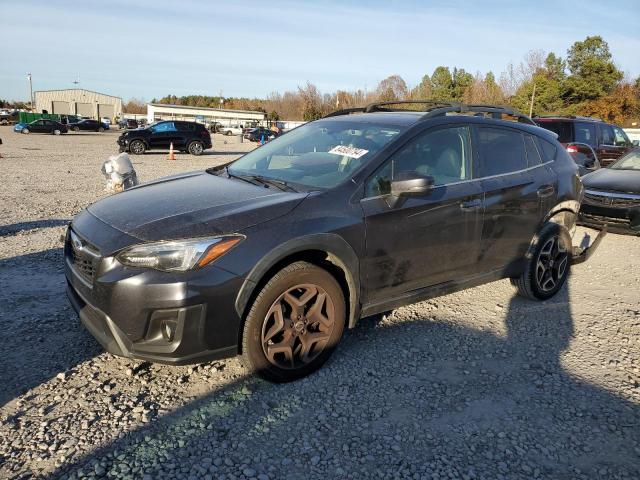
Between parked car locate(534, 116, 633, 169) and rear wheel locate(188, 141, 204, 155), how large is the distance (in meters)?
17.0

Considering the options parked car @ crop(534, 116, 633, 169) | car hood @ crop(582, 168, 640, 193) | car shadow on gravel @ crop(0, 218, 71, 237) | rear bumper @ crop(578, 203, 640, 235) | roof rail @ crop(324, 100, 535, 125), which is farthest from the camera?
parked car @ crop(534, 116, 633, 169)

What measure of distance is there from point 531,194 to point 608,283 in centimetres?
208

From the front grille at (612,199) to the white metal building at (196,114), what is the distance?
84476 mm

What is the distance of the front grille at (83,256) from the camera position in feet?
9.96

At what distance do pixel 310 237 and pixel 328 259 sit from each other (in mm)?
287

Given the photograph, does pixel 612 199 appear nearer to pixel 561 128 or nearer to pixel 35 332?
pixel 561 128

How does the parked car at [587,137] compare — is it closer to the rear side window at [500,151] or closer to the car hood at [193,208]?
the rear side window at [500,151]

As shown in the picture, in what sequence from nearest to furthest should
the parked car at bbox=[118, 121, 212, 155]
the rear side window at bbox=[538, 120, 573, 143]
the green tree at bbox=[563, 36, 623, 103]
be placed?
1. the rear side window at bbox=[538, 120, 573, 143]
2. the parked car at bbox=[118, 121, 212, 155]
3. the green tree at bbox=[563, 36, 623, 103]

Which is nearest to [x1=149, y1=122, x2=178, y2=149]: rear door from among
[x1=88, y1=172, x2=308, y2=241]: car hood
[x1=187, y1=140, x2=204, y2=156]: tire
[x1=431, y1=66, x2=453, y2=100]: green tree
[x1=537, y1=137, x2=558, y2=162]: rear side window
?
[x1=187, y1=140, x2=204, y2=156]: tire

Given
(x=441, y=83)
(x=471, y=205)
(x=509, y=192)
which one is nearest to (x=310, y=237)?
(x=471, y=205)

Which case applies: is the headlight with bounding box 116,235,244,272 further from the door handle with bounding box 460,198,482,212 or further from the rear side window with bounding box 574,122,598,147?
→ the rear side window with bounding box 574,122,598,147

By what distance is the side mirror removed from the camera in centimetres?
348

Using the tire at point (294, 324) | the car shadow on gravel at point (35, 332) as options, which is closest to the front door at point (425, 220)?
the tire at point (294, 324)

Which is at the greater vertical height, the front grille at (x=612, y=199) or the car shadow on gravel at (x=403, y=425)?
the front grille at (x=612, y=199)
